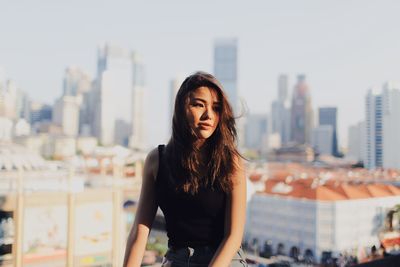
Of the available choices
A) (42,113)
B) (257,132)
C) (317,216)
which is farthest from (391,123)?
(257,132)

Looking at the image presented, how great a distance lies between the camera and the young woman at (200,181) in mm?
509

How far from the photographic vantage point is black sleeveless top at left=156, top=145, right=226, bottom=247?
512mm

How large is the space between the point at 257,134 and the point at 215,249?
997 inches

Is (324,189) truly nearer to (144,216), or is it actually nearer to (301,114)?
(144,216)

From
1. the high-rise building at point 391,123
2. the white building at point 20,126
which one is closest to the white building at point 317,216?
the high-rise building at point 391,123

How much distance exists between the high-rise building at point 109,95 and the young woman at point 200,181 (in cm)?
1382

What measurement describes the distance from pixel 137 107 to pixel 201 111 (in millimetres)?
18039

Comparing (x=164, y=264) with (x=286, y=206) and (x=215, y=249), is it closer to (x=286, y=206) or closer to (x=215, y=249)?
(x=215, y=249)

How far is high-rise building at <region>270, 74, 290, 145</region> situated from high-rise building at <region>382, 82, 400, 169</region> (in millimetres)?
16065

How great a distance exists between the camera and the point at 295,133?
2302 cm

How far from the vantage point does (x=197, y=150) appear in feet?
1.72

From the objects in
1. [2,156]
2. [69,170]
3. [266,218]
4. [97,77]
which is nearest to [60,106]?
[97,77]

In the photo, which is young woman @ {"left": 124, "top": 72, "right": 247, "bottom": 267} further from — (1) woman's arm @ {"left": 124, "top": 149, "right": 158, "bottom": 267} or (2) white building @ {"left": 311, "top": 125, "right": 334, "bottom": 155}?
(2) white building @ {"left": 311, "top": 125, "right": 334, "bottom": 155}

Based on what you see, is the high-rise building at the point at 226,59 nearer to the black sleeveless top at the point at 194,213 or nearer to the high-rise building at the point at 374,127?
the high-rise building at the point at 374,127
